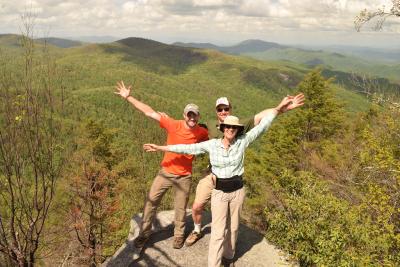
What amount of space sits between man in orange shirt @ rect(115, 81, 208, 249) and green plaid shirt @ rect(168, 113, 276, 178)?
0.60 meters

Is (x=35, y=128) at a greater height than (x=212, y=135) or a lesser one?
greater

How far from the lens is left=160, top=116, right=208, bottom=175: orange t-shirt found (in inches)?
274

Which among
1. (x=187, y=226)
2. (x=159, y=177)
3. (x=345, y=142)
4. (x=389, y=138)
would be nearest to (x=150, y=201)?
(x=159, y=177)

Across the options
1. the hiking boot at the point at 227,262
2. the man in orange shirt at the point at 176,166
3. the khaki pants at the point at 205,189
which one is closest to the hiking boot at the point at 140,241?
the man in orange shirt at the point at 176,166

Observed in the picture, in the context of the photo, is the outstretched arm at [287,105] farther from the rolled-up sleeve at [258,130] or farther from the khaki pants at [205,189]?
the khaki pants at [205,189]

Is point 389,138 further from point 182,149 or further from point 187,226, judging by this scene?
point 182,149

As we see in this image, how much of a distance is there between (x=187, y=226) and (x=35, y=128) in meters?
5.10

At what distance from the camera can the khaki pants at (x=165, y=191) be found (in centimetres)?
730

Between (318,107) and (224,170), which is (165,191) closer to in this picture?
(224,170)

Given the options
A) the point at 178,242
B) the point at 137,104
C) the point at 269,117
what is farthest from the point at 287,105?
the point at 178,242

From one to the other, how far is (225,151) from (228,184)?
659 millimetres

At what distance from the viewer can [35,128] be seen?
5012 millimetres

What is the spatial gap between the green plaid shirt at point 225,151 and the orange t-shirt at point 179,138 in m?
0.57

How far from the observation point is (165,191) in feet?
24.7
